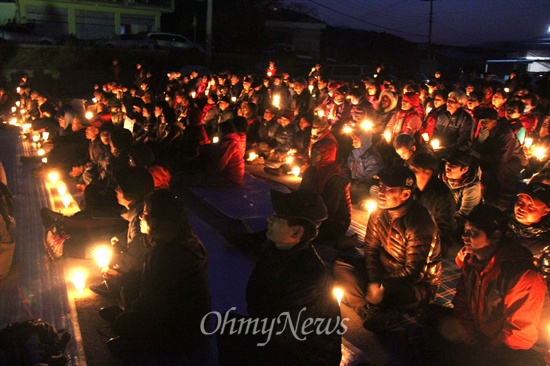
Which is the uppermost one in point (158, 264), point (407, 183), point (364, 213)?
point (407, 183)

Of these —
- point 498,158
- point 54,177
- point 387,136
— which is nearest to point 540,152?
point 498,158

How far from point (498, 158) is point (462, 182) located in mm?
2193

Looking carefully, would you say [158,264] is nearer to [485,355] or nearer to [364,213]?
[485,355]

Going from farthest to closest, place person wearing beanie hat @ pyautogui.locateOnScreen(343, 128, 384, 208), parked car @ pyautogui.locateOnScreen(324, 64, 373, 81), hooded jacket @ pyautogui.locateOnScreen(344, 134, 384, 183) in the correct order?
1. parked car @ pyautogui.locateOnScreen(324, 64, 373, 81)
2. hooded jacket @ pyautogui.locateOnScreen(344, 134, 384, 183)
3. person wearing beanie hat @ pyautogui.locateOnScreen(343, 128, 384, 208)

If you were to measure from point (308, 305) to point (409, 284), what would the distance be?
1567 mm

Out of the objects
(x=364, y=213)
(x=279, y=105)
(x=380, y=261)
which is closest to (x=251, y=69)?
(x=279, y=105)

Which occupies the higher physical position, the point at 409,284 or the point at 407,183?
the point at 407,183

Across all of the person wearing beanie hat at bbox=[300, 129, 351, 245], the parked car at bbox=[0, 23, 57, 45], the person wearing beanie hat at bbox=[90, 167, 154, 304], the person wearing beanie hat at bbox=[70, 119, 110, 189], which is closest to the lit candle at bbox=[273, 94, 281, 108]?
the person wearing beanie hat at bbox=[70, 119, 110, 189]

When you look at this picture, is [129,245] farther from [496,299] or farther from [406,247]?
[496,299]

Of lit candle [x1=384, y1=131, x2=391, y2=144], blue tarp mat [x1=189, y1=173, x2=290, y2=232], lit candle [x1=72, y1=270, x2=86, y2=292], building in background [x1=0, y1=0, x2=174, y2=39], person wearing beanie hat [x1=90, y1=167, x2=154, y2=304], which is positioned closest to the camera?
person wearing beanie hat [x1=90, y1=167, x2=154, y2=304]

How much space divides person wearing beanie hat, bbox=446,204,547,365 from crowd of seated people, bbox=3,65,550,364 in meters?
A: 0.04

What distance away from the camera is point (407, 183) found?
3803 millimetres

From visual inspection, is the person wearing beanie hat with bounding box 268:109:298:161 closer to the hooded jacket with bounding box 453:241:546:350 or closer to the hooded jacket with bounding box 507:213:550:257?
the hooded jacket with bounding box 507:213:550:257

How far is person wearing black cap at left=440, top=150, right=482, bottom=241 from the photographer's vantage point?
5.30 meters
